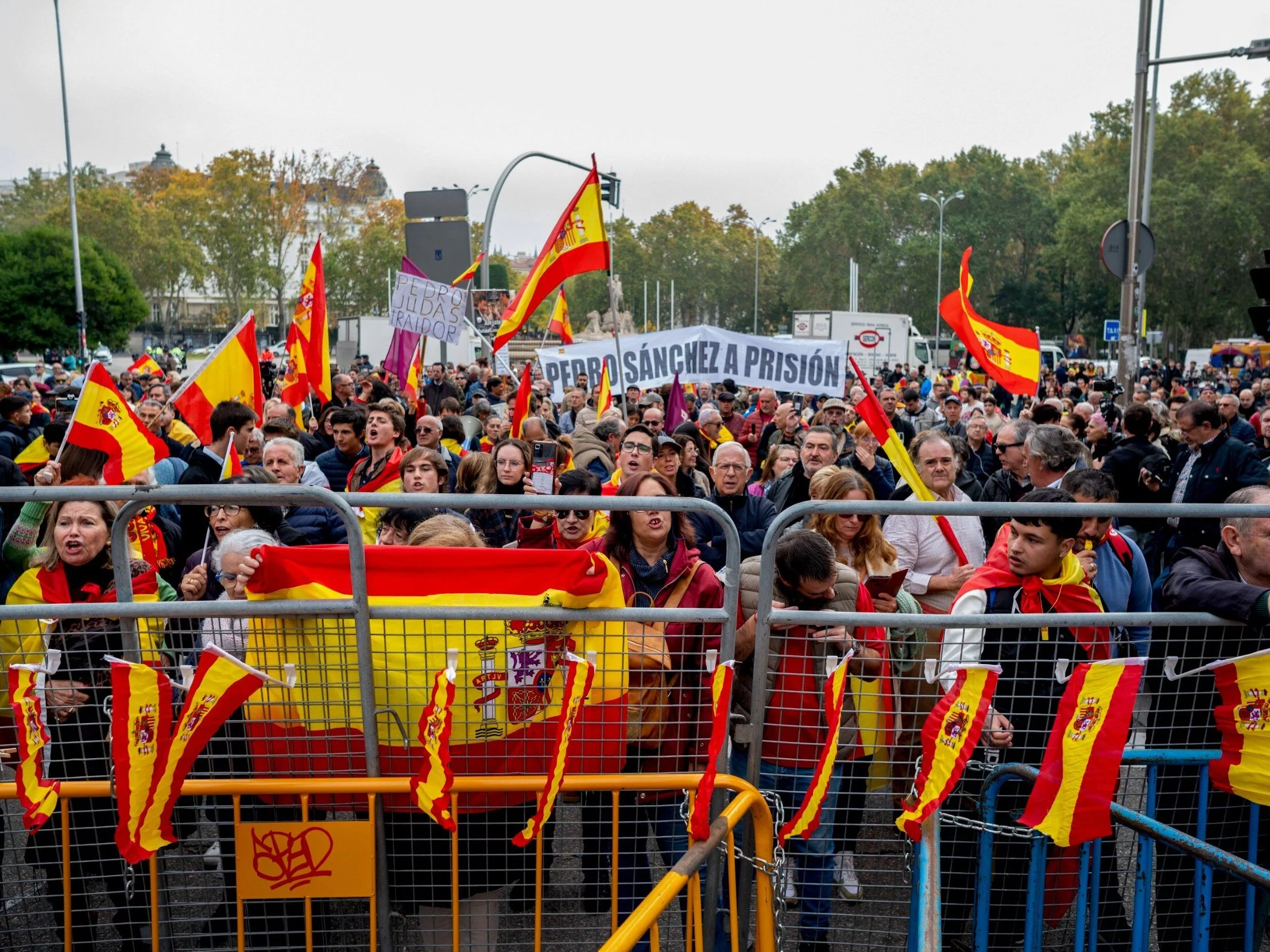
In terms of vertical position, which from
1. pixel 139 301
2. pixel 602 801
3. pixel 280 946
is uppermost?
Result: pixel 139 301

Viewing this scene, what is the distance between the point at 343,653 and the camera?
339cm

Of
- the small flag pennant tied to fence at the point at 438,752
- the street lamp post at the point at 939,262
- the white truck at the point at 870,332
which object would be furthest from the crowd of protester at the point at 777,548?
the street lamp post at the point at 939,262

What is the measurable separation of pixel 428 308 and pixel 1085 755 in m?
10.00

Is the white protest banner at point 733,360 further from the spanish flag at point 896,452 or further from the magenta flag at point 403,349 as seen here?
the spanish flag at point 896,452

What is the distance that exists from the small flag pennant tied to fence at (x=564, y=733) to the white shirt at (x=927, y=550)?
2574 mm

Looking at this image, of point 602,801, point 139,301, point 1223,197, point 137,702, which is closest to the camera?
point 137,702

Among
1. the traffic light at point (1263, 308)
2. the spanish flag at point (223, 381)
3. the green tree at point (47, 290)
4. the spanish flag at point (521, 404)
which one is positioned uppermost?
the green tree at point (47, 290)

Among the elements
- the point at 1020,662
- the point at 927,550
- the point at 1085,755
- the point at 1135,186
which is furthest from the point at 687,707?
the point at 1135,186

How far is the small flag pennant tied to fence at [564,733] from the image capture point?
124 inches

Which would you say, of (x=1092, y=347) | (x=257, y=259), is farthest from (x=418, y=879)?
(x=1092, y=347)

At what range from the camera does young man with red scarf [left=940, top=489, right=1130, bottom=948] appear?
3623 millimetres

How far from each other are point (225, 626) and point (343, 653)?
75 centimetres

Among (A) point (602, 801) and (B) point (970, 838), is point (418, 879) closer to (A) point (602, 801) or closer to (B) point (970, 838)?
(A) point (602, 801)

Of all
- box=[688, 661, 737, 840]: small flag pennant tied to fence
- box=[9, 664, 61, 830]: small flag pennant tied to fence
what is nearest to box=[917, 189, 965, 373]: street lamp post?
box=[688, 661, 737, 840]: small flag pennant tied to fence
